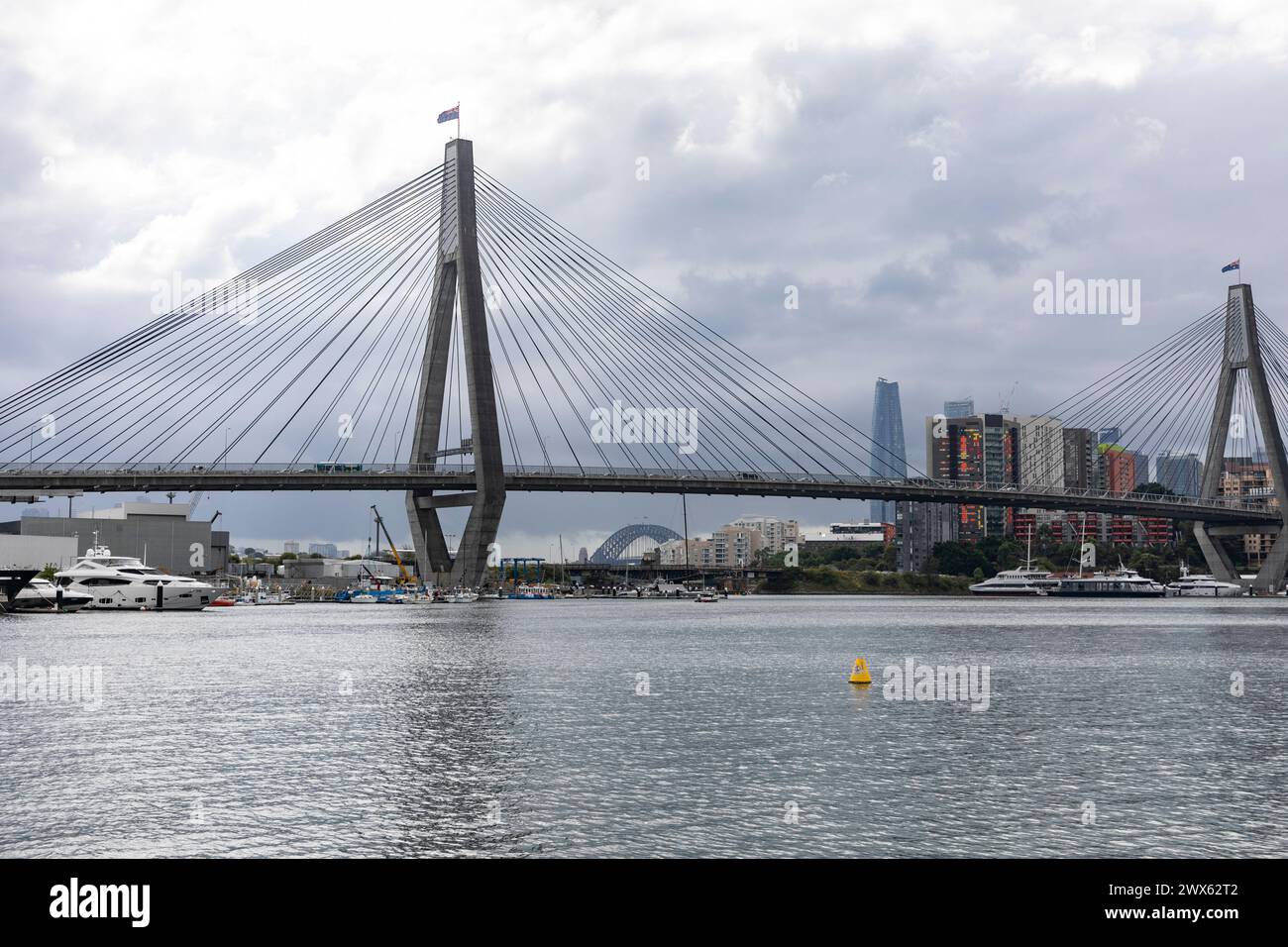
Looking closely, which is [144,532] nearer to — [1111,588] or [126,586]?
[126,586]

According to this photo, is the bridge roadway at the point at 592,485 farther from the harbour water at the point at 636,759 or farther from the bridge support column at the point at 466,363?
the harbour water at the point at 636,759

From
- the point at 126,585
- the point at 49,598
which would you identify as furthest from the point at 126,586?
the point at 49,598

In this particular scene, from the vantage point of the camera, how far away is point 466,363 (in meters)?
101

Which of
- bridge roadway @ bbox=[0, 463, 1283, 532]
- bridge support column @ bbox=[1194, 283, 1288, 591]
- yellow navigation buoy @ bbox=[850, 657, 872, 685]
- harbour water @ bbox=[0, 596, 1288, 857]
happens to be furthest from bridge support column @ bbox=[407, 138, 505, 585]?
bridge support column @ bbox=[1194, 283, 1288, 591]

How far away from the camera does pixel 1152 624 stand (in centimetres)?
8925

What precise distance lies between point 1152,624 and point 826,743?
7149cm

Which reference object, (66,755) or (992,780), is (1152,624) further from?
(66,755)

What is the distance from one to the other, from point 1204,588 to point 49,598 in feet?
530

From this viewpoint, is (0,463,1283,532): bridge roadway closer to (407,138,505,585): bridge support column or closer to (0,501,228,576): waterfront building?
(407,138,505,585): bridge support column

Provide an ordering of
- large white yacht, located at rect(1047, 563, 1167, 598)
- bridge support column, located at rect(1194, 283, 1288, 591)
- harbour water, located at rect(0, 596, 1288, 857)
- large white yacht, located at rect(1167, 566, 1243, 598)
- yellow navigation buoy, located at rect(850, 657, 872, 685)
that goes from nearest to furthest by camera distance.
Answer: harbour water, located at rect(0, 596, 1288, 857), yellow navigation buoy, located at rect(850, 657, 872, 685), bridge support column, located at rect(1194, 283, 1288, 591), large white yacht, located at rect(1167, 566, 1243, 598), large white yacht, located at rect(1047, 563, 1167, 598)

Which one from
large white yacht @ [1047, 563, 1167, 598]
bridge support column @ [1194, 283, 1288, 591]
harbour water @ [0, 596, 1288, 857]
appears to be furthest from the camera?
large white yacht @ [1047, 563, 1167, 598]

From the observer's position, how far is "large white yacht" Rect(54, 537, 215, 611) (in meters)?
101

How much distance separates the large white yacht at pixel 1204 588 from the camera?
539ft
